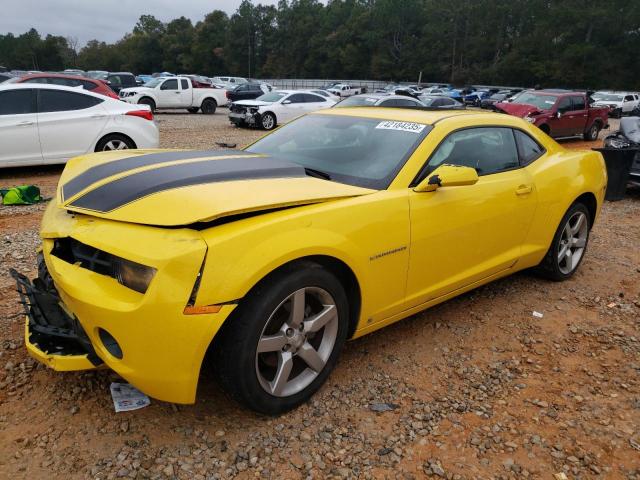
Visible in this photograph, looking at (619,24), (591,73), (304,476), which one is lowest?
(304,476)

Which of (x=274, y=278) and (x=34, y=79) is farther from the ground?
(x=34, y=79)

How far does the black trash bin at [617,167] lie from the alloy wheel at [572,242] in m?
4.12

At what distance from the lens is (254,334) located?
2217 mm

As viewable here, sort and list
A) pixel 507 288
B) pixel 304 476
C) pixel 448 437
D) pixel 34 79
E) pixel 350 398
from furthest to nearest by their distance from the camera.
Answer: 1. pixel 34 79
2. pixel 507 288
3. pixel 350 398
4. pixel 448 437
5. pixel 304 476

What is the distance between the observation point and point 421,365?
3.10m

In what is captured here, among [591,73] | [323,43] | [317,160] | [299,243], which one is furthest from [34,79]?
[323,43]

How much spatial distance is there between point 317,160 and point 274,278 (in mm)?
1231

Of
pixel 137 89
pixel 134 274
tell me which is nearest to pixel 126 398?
pixel 134 274

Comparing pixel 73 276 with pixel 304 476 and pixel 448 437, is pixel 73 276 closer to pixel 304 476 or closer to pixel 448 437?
pixel 304 476

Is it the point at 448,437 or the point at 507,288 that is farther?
the point at 507,288

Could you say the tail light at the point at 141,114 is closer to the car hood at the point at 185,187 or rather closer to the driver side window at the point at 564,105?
the car hood at the point at 185,187

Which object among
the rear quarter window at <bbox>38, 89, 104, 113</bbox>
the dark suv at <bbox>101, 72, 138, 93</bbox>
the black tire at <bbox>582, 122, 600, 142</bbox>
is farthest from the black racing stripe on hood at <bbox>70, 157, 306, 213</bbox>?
the dark suv at <bbox>101, 72, 138, 93</bbox>

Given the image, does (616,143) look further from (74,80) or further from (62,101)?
(74,80)

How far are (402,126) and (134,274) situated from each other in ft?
6.60
